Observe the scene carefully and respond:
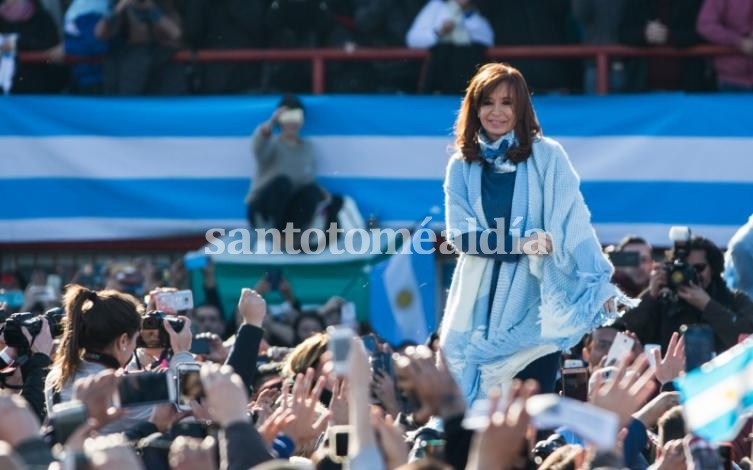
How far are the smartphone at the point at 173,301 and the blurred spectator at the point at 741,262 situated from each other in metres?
3.43

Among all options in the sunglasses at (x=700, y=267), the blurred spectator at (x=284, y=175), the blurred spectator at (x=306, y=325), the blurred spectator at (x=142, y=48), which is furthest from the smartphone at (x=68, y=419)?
the blurred spectator at (x=142, y=48)

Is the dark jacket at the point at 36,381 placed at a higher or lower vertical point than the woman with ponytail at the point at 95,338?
lower

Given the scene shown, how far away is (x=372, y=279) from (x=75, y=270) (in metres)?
2.86

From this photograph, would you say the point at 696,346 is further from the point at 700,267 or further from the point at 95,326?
the point at 95,326

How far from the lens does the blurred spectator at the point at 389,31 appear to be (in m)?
13.1

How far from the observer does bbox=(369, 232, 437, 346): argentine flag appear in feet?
37.2

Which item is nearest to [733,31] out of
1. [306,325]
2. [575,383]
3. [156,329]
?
[306,325]

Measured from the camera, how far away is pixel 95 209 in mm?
13273

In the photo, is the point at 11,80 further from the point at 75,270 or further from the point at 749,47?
the point at 749,47

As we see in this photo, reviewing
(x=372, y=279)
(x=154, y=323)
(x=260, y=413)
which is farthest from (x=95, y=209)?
(x=260, y=413)

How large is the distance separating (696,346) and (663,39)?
16.3ft

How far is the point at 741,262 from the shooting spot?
31.7ft

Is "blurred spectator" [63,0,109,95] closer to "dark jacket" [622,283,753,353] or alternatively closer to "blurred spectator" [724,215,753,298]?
"blurred spectator" [724,215,753,298]

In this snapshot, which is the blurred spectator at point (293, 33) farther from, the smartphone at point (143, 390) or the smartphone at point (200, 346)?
the smartphone at point (143, 390)
